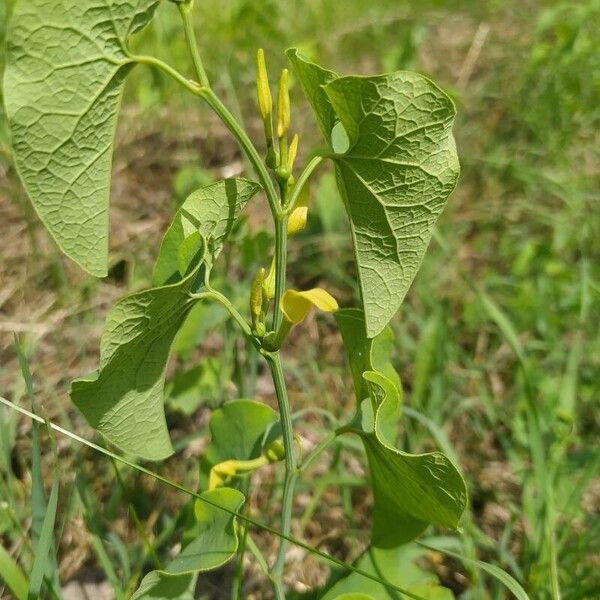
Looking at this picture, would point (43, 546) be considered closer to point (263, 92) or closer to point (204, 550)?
point (204, 550)

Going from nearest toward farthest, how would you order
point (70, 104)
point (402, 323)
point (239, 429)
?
point (70, 104) < point (239, 429) < point (402, 323)

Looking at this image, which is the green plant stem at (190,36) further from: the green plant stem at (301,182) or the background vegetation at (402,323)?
the background vegetation at (402,323)

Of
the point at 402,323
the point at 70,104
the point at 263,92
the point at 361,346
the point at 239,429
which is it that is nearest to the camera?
the point at 70,104

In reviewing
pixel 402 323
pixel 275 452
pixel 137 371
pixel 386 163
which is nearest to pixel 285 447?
pixel 275 452

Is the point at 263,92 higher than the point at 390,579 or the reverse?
higher

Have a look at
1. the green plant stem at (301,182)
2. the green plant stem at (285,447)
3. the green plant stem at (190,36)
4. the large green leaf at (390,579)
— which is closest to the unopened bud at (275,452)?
the green plant stem at (285,447)

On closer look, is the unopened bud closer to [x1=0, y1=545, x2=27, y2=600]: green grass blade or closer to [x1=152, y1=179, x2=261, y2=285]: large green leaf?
[x1=152, y1=179, x2=261, y2=285]: large green leaf
